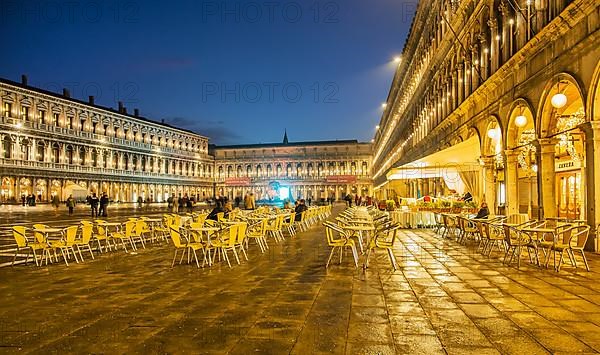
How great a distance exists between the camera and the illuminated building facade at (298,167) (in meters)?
93.9

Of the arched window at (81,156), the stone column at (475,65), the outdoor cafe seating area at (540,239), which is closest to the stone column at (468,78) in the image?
the stone column at (475,65)

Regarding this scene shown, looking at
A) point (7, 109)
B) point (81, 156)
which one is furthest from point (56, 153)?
point (7, 109)

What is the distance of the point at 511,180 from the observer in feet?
45.0

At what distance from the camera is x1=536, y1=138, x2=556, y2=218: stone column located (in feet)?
36.7

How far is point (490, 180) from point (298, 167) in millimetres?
80036

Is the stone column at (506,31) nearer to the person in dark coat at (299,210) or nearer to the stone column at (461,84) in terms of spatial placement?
the stone column at (461,84)

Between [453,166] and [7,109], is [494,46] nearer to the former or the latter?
[453,166]

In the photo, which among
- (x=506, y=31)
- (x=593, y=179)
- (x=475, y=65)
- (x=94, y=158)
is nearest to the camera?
(x=593, y=179)

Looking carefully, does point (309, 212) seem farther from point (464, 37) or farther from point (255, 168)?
point (255, 168)

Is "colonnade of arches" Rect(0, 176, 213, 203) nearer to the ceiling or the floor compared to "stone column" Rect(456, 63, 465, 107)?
nearer to the floor

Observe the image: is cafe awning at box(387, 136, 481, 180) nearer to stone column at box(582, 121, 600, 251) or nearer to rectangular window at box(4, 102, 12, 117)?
stone column at box(582, 121, 600, 251)

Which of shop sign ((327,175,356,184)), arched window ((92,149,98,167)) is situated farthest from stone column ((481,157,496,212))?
arched window ((92,149,98,167))

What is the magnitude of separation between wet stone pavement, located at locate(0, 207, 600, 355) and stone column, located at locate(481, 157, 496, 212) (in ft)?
27.5

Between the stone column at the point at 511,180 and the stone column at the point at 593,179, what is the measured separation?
4443mm
